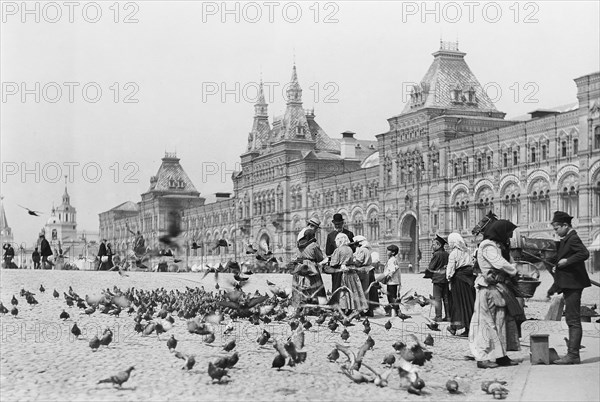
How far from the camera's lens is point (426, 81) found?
64.7 m

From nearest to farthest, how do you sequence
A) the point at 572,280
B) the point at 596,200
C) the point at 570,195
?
the point at 572,280 → the point at 596,200 → the point at 570,195

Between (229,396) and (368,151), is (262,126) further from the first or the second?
(229,396)

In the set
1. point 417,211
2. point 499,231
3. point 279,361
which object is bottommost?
point 279,361

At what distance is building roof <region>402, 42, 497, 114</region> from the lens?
6334 centimetres

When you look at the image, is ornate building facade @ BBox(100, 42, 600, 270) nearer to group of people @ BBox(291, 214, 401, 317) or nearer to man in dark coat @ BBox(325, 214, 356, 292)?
man in dark coat @ BBox(325, 214, 356, 292)

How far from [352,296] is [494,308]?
561 cm

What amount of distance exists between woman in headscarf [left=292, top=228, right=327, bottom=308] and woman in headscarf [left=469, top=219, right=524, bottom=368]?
5.10 m

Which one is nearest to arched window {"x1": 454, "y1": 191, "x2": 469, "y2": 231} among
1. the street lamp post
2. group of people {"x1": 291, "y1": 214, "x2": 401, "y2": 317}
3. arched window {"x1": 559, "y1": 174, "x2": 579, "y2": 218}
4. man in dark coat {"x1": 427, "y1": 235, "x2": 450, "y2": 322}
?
the street lamp post

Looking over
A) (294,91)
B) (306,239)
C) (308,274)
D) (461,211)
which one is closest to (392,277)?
(306,239)

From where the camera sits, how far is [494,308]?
1212 cm

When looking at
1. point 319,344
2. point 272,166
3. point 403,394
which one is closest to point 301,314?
point 319,344

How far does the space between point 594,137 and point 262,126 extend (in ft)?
193

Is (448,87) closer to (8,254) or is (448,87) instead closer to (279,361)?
(8,254)

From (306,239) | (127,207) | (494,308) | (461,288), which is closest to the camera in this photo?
(494,308)
